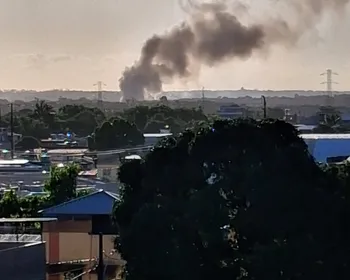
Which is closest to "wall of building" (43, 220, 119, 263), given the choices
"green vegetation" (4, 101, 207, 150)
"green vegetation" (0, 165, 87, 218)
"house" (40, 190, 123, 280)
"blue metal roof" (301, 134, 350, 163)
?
"house" (40, 190, 123, 280)

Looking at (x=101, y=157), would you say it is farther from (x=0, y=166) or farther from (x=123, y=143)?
(x=123, y=143)

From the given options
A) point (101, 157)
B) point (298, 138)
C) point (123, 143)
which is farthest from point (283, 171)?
point (123, 143)

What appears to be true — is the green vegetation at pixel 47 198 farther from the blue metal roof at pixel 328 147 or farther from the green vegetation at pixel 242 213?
the blue metal roof at pixel 328 147

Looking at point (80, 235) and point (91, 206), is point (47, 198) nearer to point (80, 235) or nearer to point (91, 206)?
point (80, 235)

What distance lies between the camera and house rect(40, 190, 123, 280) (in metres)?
16.2

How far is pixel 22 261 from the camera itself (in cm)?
1345

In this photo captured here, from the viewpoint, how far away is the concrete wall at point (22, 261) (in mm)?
13081

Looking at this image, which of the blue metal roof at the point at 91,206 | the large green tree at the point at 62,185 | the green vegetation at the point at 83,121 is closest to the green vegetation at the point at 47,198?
the large green tree at the point at 62,185

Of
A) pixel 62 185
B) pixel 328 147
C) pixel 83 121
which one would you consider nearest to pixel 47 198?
pixel 62 185

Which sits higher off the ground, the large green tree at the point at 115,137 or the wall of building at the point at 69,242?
the large green tree at the point at 115,137

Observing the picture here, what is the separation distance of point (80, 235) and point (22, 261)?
14.9 ft

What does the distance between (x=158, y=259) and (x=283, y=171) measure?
181cm

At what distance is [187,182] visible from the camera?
11383mm

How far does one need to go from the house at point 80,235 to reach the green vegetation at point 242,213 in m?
4.12
